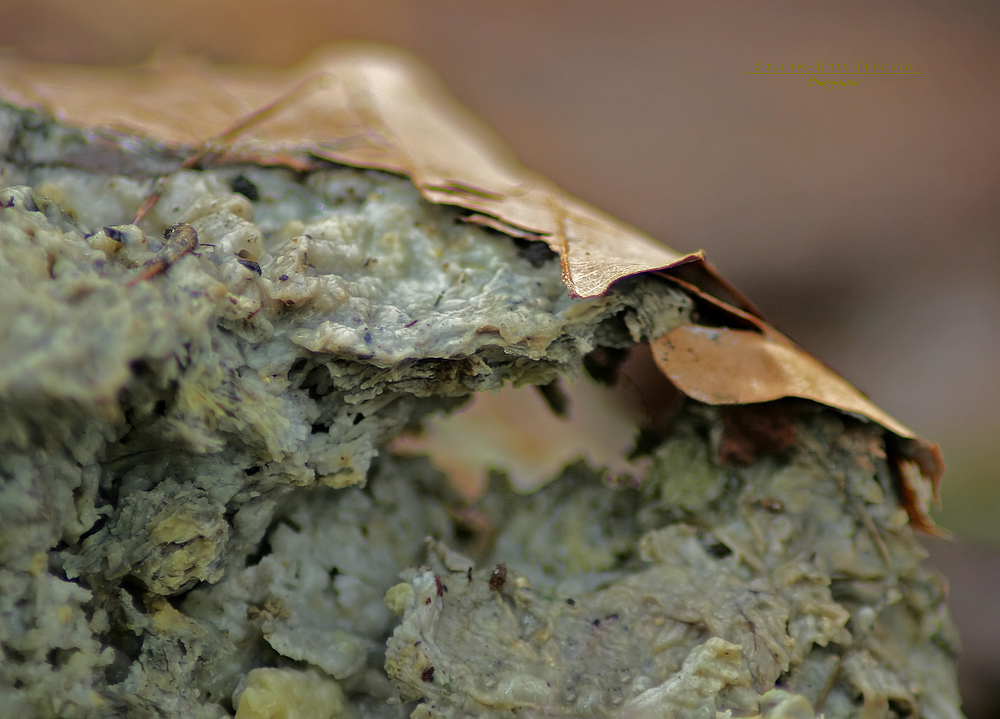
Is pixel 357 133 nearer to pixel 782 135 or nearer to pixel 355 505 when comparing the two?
pixel 355 505

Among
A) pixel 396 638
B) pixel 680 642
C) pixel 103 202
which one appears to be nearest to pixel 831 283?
pixel 680 642

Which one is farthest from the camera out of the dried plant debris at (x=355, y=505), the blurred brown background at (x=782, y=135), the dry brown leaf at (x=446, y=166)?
the blurred brown background at (x=782, y=135)

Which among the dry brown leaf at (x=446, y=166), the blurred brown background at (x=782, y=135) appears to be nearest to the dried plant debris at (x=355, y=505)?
the dry brown leaf at (x=446, y=166)

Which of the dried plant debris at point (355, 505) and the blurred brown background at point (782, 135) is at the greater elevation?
the blurred brown background at point (782, 135)

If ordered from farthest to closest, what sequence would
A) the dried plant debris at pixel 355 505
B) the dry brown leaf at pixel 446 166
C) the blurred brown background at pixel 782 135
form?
the blurred brown background at pixel 782 135
the dry brown leaf at pixel 446 166
the dried plant debris at pixel 355 505

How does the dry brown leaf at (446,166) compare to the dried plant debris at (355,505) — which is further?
the dry brown leaf at (446,166)

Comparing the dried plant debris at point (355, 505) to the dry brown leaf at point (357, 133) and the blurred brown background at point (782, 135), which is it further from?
the blurred brown background at point (782, 135)

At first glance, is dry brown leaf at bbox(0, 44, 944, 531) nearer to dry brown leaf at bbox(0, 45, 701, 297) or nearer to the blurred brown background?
dry brown leaf at bbox(0, 45, 701, 297)

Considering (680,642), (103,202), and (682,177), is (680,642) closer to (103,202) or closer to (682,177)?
(103,202)

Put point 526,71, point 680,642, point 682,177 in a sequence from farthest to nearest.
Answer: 1. point 526,71
2. point 682,177
3. point 680,642
